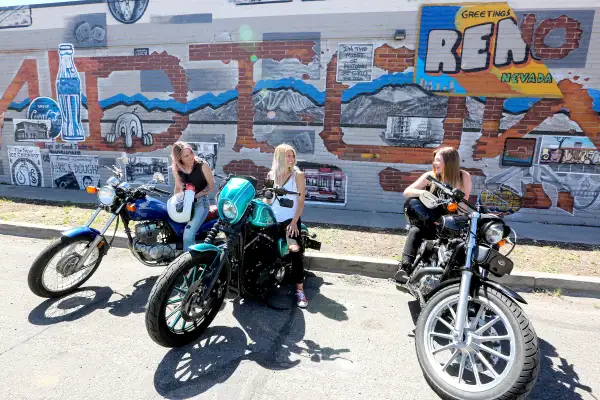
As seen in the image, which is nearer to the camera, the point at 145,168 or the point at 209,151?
the point at 209,151

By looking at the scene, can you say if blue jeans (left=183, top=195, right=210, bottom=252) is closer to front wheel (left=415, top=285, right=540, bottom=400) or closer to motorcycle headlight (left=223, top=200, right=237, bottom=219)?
motorcycle headlight (left=223, top=200, right=237, bottom=219)

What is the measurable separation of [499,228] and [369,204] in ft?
15.7

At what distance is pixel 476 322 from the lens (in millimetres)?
2291

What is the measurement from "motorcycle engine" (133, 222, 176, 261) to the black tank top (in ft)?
2.03

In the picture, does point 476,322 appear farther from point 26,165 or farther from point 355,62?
point 26,165

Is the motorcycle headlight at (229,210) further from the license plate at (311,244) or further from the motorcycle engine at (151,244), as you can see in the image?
the license plate at (311,244)

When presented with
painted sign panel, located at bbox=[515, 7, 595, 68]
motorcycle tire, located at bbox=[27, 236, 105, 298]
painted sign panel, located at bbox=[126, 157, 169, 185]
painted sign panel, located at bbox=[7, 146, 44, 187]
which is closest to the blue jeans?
motorcycle tire, located at bbox=[27, 236, 105, 298]

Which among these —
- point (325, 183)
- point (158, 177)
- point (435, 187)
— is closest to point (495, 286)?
point (435, 187)

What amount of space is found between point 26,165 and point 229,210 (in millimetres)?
8584

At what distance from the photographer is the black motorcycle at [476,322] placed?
2014 mm

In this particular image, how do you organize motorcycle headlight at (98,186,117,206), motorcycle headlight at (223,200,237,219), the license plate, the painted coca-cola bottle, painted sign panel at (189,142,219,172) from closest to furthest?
motorcycle headlight at (223,200,237,219) < motorcycle headlight at (98,186,117,206) < the license plate < painted sign panel at (189,142,219,172) < the painted coca-cola bottle

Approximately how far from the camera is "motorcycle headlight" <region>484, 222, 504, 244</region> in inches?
90.3

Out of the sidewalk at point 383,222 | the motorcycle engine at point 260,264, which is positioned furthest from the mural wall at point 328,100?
the motorcycle engine at point 260,264

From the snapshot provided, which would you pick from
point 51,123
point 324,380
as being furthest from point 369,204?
point 51,123
